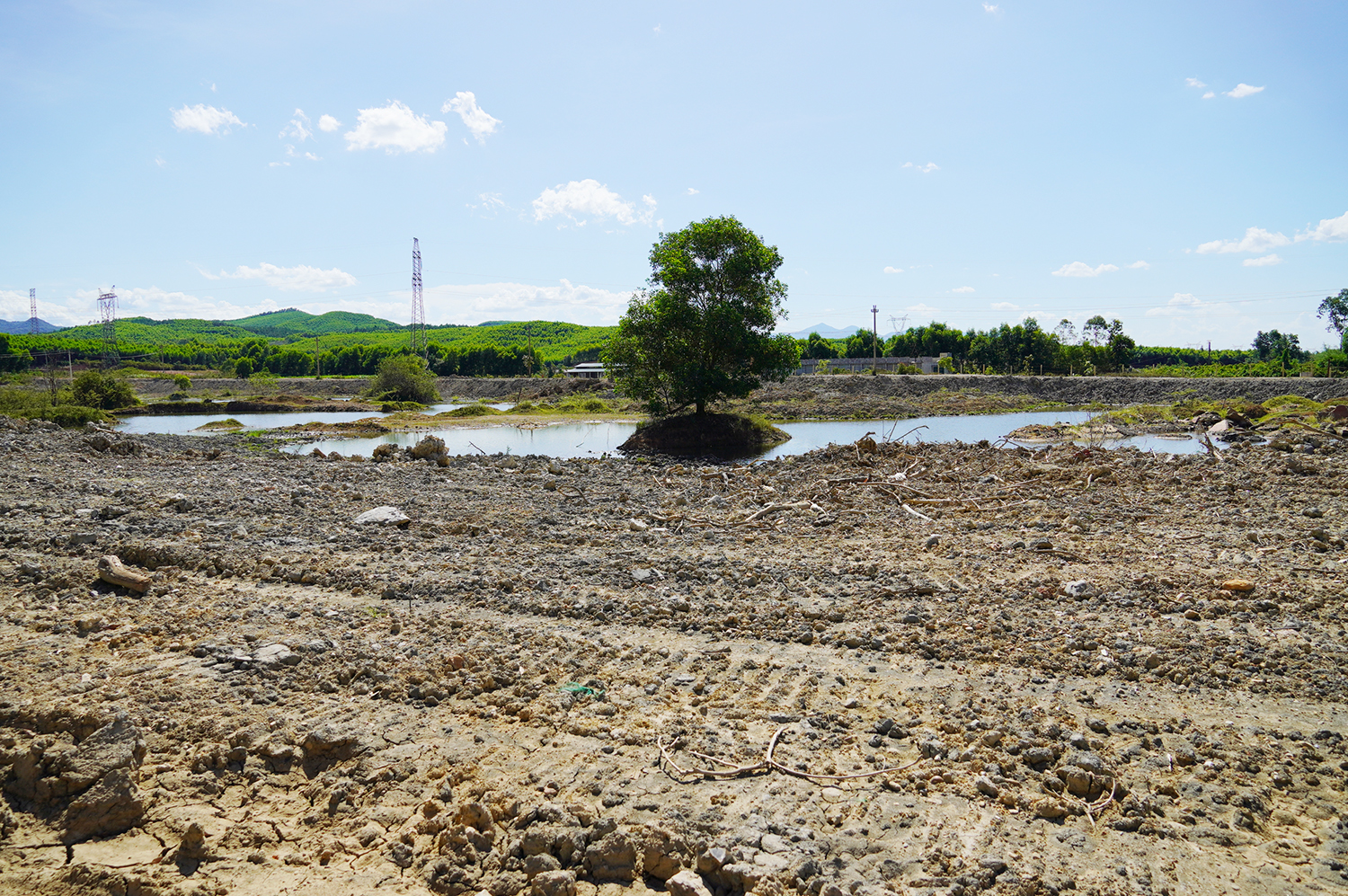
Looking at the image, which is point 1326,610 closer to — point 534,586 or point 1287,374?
point 534,586

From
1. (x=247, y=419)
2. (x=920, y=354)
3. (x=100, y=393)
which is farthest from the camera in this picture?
(x=920, y=354)

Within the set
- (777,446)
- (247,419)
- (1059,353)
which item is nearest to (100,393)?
(247,419)

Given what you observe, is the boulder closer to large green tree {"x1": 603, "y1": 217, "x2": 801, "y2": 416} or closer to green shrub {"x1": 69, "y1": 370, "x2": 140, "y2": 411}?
large green tree {"x1": 603, "y1": 217, "x2": 801, "y2": 416}

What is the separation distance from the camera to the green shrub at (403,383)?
245 ft

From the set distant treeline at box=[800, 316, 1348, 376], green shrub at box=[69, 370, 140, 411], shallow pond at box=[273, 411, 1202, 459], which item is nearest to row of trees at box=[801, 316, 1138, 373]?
distant treeline at box=[800, 316, 1348, 376]

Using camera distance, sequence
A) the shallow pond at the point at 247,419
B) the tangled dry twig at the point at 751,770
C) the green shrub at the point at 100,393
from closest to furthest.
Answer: the tangled dry twig at the point at 751,770 → the shallow pond at the point at 247,419 → the green shrub at the point at 100,393

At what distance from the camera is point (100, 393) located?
59500 mm

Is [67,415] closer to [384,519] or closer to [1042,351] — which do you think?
[384,519]

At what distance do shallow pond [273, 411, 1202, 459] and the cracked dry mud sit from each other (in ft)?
63.2

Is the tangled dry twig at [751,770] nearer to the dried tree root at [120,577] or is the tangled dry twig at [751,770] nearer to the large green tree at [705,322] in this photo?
the dried tree root at [120,577]

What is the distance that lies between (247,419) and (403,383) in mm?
18907

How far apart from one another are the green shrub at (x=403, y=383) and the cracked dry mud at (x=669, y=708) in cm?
6496

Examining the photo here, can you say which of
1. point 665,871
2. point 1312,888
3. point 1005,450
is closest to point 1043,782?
point 1312,888

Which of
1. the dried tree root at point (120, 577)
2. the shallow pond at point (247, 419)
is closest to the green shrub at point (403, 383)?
the shallow pond at point (247, 419)
